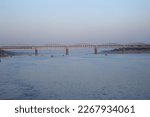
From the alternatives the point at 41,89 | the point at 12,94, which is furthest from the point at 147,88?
the point at 12,94

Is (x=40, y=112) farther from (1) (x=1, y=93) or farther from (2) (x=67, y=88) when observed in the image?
(2) (x=67, y=88)

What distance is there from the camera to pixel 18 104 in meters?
5.98

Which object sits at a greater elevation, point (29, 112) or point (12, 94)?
point (29, 112)

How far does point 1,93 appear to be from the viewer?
11.5 metres

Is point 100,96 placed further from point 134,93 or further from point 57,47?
point 57,47

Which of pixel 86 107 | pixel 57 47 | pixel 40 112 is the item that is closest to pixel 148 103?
pixel 86 107

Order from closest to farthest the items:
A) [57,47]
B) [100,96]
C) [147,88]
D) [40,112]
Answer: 1. [40,112]
2. [100,96]
3. [147,88]
4. [57,47]

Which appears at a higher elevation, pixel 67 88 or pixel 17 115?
pixel 17 115

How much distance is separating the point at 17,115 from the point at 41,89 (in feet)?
23.2

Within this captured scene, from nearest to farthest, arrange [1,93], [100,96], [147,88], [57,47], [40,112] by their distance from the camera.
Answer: [40,112] → [100,96] → [1,93] → [147,88] → [57,47]

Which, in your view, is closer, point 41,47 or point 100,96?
point 100,96

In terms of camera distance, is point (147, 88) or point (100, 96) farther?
point (147, 88)

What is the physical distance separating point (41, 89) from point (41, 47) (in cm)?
5616

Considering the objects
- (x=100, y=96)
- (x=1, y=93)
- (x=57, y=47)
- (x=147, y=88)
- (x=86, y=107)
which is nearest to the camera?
(x=86, y=107)
